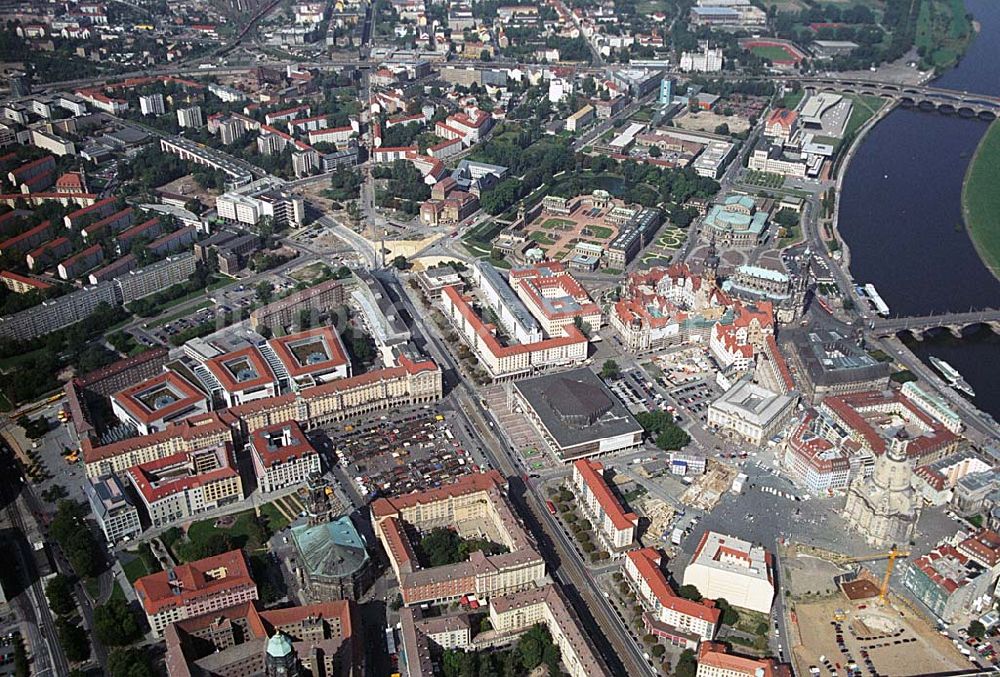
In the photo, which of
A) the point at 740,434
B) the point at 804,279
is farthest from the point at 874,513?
the point at 804,279

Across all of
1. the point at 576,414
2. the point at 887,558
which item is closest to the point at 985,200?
the point at 887,558

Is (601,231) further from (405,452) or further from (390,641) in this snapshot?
(390,641)

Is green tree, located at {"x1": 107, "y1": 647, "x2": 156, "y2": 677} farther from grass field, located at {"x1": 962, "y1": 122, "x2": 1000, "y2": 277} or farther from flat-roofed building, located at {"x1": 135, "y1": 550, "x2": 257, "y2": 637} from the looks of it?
grass field, located at {"x1": 962, "y1": 122, "x2": 1000, "y2": 277}

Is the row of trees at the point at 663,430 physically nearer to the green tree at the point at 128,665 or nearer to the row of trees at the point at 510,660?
the row of trees at the point at 510,660

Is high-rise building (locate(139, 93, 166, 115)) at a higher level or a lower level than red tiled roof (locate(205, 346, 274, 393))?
higher

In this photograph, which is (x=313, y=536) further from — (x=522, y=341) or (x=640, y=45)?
(x=640, y=45)

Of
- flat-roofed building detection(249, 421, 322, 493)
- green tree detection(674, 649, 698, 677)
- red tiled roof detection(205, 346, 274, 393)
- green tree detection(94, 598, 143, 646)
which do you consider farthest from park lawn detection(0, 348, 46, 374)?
green tree detection(674, 649, 698, 677)
